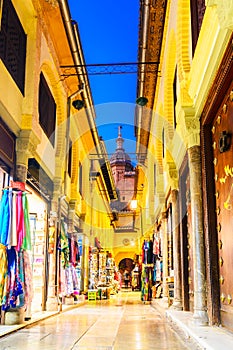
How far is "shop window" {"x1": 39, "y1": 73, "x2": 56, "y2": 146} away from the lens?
31.2 ft

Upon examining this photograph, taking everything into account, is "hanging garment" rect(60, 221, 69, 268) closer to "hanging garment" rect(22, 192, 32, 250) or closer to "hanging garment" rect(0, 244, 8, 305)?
"hanging garment" rect(22, 192, 32, 250)

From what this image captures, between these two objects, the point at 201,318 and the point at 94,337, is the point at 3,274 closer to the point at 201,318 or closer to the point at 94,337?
the point at 94,337

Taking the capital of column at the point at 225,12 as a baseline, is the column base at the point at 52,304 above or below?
below

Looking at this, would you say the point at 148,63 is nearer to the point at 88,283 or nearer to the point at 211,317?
the point at 211,317

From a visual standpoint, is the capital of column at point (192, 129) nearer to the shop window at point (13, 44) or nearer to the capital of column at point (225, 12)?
the capital of column at point (225, 12)

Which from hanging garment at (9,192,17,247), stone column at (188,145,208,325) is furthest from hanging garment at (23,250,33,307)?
stone column at (188,145,208,325)

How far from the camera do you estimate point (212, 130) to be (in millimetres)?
6105

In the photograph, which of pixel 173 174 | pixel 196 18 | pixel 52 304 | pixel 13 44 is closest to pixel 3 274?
pixel 13 44

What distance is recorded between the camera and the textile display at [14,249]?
249 inches

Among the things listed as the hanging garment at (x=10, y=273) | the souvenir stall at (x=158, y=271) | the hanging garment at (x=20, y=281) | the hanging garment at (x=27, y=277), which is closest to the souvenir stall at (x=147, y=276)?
the souvenir stall at (x=158, y=271)

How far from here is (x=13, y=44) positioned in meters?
7.32

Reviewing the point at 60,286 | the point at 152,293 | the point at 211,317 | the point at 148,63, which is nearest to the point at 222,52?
the point at 211,317

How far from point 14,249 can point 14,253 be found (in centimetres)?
8

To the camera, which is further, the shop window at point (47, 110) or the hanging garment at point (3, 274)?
the shop window at point (47, 110)
